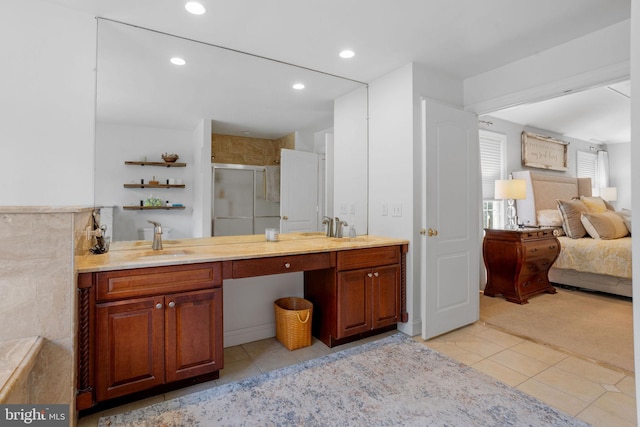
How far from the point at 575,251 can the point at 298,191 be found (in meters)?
3.82

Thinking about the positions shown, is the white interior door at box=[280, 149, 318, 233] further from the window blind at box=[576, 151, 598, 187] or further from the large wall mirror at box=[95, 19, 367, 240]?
the window blind at box=[576, 151, 598, 187]

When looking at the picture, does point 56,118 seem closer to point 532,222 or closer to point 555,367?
point 555,367

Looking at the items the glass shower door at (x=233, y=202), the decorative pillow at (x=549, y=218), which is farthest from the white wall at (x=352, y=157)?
the decorative pillow at (x=549, y=218)

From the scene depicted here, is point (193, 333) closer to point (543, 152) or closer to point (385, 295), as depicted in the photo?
point (385, 295)

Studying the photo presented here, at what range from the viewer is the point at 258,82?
2857 mm

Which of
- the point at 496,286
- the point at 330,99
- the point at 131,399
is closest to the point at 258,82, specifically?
the point at 330,99

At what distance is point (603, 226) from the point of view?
4223mm

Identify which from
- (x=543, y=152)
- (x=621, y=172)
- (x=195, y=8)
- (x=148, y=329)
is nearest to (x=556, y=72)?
(x=195, y=8)

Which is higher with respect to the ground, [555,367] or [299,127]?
[299,127]

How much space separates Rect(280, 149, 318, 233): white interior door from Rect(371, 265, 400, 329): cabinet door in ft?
2.56

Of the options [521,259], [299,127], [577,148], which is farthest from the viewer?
[577,148]

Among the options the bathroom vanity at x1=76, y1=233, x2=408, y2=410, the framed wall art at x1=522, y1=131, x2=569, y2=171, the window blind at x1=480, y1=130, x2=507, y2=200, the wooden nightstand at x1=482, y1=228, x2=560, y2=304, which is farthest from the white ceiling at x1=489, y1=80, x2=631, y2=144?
the bathroom vanity at x1=76, y1=233, x2=408, y2=410

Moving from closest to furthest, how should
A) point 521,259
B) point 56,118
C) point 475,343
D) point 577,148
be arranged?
point 56,118 < point 475,343 < point 521,259 < point 577,148

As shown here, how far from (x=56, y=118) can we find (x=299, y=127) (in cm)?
182
